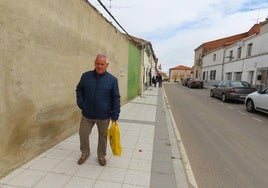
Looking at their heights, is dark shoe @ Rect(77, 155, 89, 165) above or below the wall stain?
below

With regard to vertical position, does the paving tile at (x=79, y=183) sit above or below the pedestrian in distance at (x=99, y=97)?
below

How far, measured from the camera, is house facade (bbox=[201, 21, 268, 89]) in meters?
19.8

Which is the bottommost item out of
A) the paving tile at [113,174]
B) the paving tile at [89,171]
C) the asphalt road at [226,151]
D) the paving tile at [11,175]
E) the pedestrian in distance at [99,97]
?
the asphalt road at [226,151]

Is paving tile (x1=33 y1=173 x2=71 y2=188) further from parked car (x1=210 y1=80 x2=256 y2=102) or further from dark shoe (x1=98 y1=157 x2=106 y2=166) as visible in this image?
parked car (x1=210 y1=80 x2=256 y2=102)

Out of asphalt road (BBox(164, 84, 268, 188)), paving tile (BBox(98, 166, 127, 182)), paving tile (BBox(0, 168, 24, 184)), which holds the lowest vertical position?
asphalt road (BBox(164, 84, 268, 188))

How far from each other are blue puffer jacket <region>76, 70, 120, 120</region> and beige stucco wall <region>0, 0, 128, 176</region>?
839 mm

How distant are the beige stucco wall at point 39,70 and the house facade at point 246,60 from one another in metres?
18.1

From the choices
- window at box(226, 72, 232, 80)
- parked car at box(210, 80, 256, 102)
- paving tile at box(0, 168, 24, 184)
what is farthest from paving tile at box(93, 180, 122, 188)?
window at box(226, 72, 232, 80)

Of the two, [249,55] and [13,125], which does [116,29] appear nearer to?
[13,125]

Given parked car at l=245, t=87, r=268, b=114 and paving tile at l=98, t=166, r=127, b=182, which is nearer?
paving tile at l=98, t=166, r=127, b=182

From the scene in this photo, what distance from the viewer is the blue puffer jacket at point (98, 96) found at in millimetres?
3553

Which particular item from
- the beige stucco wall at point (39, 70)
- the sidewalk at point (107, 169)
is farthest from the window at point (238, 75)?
the beige stucco wall at point (39, 70)

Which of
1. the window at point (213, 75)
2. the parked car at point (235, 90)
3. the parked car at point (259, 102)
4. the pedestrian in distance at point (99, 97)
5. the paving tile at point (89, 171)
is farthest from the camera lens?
the window at point (213, 75)

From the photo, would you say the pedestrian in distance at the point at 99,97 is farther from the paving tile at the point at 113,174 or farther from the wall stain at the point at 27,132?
the wall stain at the point at 27,132
